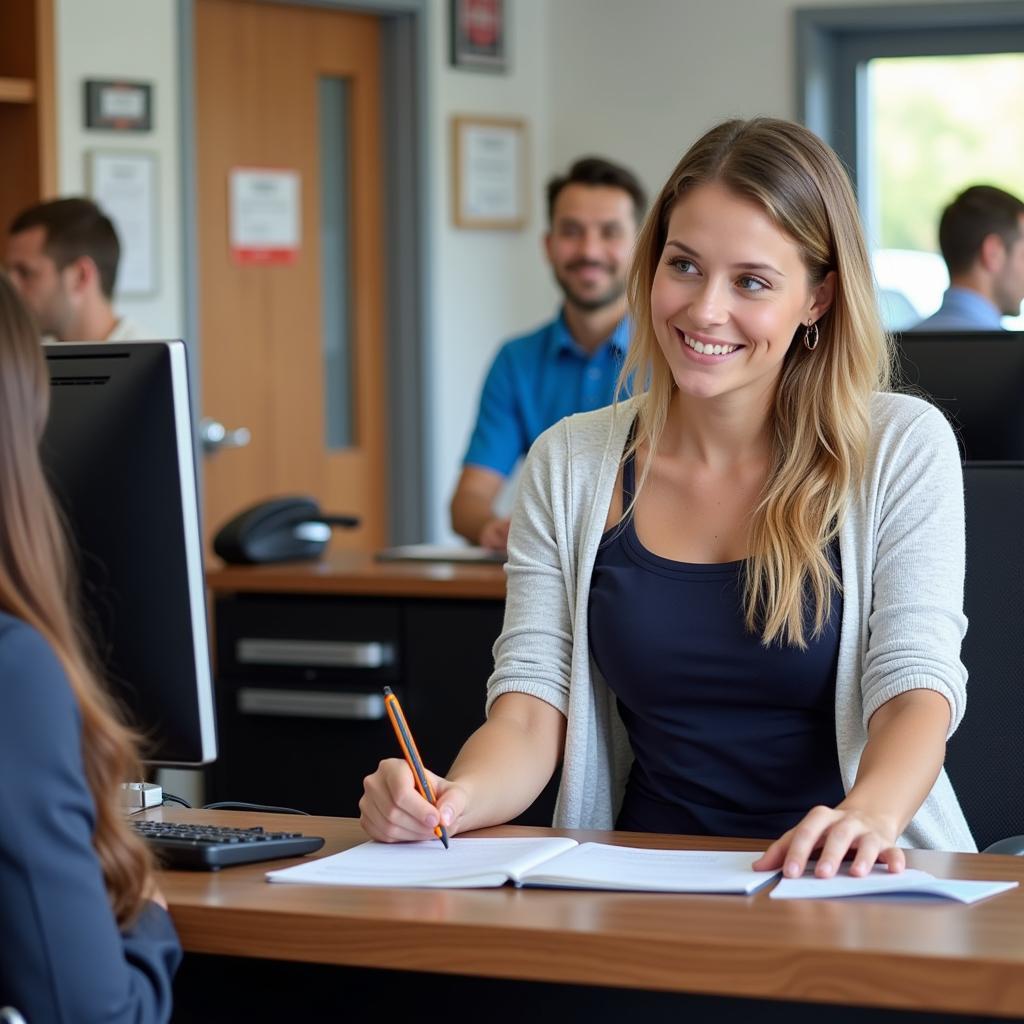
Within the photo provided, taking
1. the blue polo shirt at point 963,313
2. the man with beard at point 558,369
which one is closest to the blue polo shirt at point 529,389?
the man with beard at point 558,369

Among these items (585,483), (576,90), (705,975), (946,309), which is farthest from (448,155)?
(705,975)

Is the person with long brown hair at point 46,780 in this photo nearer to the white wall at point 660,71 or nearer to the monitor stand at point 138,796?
the monitor stand at point 138,796

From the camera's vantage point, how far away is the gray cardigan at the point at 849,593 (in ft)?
5.69

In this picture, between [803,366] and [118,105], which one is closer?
[803,366]

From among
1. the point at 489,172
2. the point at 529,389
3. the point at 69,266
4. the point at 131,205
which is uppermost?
the point at 489,172

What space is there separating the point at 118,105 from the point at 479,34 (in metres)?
1.33

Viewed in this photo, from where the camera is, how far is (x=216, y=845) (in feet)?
4.89

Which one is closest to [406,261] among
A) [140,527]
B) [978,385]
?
[978,385]

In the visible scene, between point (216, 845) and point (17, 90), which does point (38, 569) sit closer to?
point (216, 845)

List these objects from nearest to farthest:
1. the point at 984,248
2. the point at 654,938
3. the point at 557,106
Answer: the point at 654,938
the point at 984,248
the point at 557,106

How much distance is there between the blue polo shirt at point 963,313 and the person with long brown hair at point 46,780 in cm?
329

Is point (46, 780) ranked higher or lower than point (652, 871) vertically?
higher

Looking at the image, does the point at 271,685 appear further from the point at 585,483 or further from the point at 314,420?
the point at 314,420

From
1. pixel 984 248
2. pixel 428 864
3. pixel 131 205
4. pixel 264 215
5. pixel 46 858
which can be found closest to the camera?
pixel 46 858
